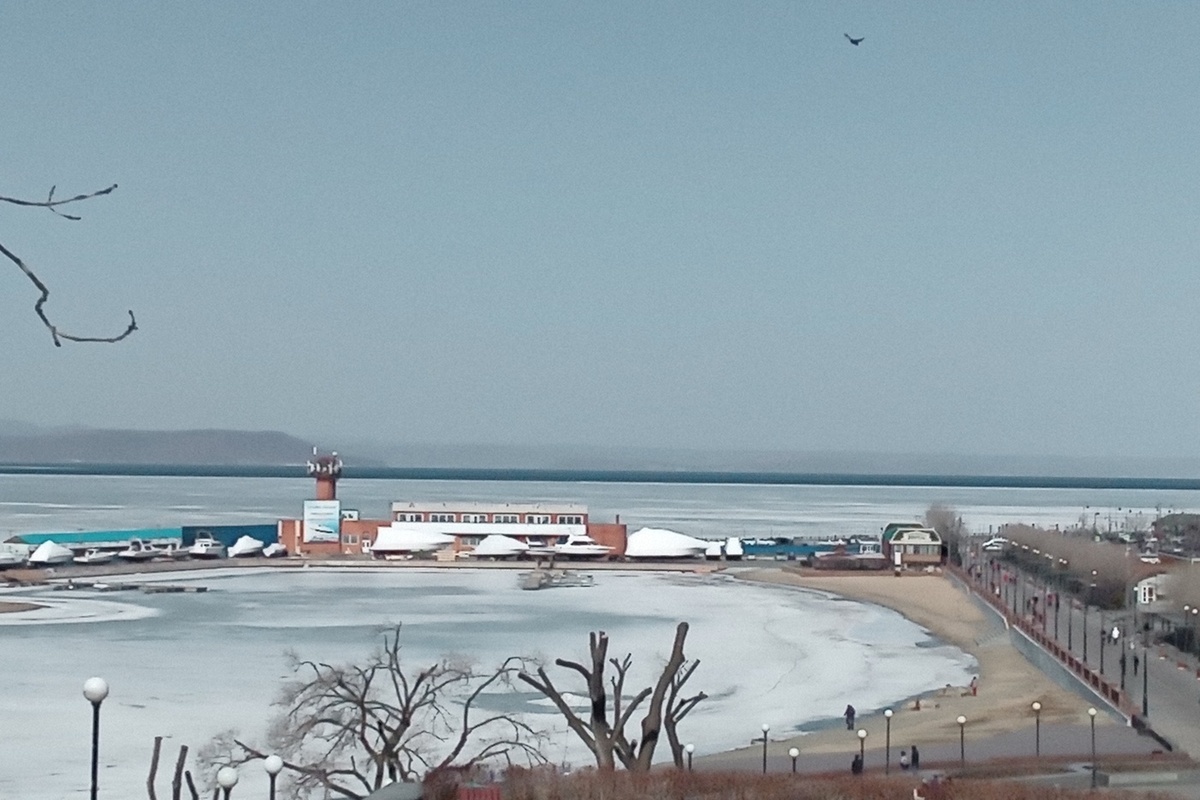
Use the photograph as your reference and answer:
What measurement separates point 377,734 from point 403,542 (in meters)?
39.9

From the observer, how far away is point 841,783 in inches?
594

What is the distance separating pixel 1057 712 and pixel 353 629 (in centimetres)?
1557

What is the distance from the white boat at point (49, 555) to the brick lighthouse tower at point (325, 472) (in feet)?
34.6

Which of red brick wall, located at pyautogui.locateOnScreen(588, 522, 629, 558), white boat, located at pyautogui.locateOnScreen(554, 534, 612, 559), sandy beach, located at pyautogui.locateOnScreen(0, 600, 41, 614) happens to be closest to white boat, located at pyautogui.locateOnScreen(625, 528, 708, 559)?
red brick wall, located at pyautogui.locateOnScreen(588, 522, 629, 558)

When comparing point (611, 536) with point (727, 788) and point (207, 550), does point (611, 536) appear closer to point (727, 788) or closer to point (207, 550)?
point (207, 550)

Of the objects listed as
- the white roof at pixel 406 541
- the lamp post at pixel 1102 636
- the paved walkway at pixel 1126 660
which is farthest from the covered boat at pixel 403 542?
the lamp post at pixel 1102 636

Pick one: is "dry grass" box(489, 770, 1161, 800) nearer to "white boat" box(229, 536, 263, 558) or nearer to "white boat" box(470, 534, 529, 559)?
"white boat" box(470, 534, 529, 559)

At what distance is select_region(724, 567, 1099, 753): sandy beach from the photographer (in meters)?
22.2

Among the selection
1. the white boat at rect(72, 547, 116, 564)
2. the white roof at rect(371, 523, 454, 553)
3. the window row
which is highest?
the window row

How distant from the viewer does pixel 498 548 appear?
61.2 meters

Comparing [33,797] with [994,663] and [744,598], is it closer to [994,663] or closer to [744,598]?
[994,663]

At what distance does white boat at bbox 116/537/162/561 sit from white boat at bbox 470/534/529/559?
487 inches

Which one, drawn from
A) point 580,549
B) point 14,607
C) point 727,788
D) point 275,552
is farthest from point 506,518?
point 727,788

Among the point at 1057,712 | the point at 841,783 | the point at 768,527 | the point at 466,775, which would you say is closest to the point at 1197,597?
the point at 1057,712
